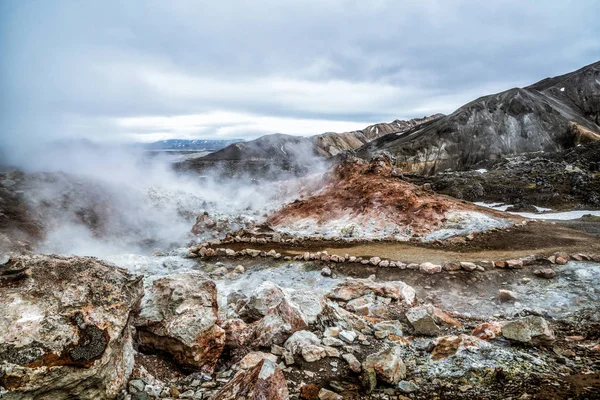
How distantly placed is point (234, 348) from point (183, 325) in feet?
2.59

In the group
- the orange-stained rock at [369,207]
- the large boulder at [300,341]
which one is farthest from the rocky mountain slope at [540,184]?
the large boulder at [300,341]

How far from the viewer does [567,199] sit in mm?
23375

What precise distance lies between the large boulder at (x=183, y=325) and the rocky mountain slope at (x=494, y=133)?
1942 inches

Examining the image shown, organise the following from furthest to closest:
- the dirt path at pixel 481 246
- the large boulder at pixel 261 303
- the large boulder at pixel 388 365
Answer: the dirt path at pixel 481 246
the large boulder at pixel 261 303
the large boulder at pixel 388 365

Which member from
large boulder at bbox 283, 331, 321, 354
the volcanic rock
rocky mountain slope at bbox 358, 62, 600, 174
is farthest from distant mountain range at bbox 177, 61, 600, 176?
large boulder at bbox 283, 331, 321, 354

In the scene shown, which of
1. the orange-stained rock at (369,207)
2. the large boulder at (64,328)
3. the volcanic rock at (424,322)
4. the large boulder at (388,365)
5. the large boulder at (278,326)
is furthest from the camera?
the orange-stained rock at (369,207)

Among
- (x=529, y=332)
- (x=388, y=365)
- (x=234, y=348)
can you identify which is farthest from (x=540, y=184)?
(x=234, y=348)

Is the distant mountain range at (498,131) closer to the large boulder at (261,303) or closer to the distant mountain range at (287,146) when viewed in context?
the distant mountain range at (287,146)

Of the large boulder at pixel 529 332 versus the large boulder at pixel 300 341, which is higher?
the large boulder at pixel 300 341

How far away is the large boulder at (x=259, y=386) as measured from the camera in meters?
3.22

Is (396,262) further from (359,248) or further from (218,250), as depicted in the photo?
(218,250)

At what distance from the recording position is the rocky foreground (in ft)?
10.4

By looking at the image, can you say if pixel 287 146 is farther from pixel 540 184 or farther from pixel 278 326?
pixel 278 326

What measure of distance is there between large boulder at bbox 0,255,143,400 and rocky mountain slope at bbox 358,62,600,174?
50.4m
